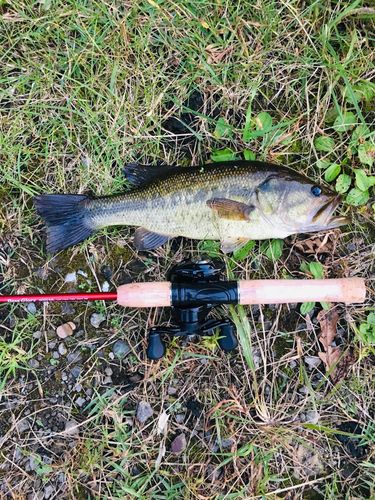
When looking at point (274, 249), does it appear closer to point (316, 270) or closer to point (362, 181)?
point (316, 270)

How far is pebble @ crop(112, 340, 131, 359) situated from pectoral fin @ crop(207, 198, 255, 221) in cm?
99

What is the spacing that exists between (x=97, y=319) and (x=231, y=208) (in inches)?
42.2

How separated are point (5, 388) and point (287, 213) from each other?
1.99 metres

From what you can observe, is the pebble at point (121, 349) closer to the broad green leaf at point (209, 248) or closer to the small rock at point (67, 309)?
the small rock at point (67, 309)

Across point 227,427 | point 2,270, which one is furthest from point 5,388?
point 227,427

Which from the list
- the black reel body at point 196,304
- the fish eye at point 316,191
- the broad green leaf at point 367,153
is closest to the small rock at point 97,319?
the black reel body at point 196,304

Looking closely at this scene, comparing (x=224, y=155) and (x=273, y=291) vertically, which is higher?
(x=224, y=155)

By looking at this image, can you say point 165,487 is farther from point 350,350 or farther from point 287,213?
point 287,213

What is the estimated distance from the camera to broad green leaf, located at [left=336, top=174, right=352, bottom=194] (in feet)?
10.1

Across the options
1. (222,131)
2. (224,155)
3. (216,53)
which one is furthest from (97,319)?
(216,53)

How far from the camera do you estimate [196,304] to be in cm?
270

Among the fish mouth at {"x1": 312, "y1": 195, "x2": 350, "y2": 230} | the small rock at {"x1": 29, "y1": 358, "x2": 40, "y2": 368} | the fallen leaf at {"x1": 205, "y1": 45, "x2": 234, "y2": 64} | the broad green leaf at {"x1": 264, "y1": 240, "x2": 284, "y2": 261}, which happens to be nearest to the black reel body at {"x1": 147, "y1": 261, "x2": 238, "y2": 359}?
the broad green leaf at {"x1": 264, "y1": 240, "x2": 284, "y2": 261}

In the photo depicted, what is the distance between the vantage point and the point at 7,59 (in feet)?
10.4

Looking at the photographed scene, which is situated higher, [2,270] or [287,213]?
[287,213]
